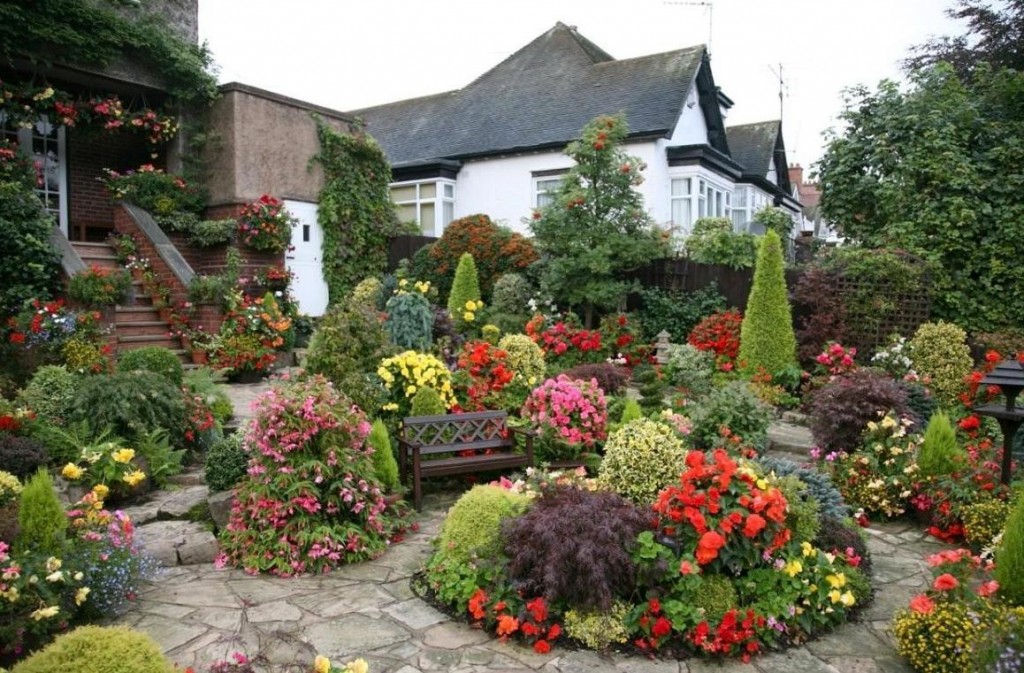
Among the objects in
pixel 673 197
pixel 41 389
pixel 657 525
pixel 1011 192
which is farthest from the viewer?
pixel 673 197

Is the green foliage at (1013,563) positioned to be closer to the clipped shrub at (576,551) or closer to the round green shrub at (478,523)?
the clipped shrub at (576,551)

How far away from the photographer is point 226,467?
18.1 ft

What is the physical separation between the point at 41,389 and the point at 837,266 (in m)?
11.1

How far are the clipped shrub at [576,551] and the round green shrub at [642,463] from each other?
0.92m

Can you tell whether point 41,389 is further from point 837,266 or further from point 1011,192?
point 1011,192

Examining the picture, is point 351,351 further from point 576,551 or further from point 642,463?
point 576,551

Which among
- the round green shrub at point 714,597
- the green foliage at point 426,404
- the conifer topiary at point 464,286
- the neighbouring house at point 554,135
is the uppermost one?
the neighbouring house at point 554,135

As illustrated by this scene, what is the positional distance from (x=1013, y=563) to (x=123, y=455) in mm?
6057

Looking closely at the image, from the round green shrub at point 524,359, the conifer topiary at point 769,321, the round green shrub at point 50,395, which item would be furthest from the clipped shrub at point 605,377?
the round green shrub at point 50,395

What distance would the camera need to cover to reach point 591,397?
7098 millimetres

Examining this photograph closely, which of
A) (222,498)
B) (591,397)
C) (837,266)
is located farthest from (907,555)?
(837,266)

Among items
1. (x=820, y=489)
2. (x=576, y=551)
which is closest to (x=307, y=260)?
(x=820, y=489)

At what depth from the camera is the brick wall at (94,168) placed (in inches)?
500

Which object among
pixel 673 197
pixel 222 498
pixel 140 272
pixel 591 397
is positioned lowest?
pixel 222 498
